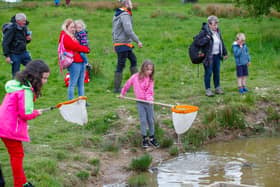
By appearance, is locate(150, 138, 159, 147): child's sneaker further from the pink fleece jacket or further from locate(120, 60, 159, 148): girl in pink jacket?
the pink fleece jacket

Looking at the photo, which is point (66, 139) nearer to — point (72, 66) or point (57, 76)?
point (72, 66)

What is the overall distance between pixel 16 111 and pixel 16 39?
5.63m

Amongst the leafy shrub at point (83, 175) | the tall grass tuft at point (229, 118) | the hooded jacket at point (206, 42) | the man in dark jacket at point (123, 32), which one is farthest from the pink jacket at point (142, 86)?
the hooded jacket at point (206, 42)

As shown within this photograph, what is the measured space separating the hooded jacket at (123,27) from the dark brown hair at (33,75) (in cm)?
530

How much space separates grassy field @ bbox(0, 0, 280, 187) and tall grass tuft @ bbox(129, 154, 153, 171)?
24.2 inches

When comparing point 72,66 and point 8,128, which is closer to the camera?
point 8,128

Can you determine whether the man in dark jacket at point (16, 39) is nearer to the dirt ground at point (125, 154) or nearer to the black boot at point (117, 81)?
the black boot at point (117, 81)

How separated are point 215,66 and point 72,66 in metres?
3.45

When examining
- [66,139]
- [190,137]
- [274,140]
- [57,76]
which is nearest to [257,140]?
[274,140]

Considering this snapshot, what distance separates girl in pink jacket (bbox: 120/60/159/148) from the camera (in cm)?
1072

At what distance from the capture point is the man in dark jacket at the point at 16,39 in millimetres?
12867

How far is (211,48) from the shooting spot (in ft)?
43.9

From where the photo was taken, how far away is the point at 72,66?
12352 millimetres

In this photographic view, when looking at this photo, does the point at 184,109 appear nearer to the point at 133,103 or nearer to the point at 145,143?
the point at 145,143
